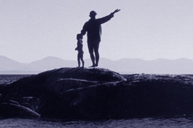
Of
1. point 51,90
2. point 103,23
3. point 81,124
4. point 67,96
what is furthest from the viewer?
point 103,23

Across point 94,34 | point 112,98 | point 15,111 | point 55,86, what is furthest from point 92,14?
point 15,111

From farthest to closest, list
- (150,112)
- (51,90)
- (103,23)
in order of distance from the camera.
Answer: (103,23), (51,90), (150,112)

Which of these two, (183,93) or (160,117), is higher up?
(183,93)

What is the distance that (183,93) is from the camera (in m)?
9.82

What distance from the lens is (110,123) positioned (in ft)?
29.2

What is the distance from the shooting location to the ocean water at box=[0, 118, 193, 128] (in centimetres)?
856

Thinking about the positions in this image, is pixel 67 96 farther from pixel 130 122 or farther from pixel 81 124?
pixel 130 122

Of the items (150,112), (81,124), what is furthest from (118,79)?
(81,124)

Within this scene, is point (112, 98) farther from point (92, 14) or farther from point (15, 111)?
point (92, 14)

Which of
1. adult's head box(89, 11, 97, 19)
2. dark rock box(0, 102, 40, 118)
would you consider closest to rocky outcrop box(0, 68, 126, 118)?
dark rock box(0, 102, 40, 118)

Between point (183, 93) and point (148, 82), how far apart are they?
133 cm

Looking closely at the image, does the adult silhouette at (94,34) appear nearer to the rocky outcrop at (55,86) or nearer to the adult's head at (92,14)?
the adult's head at (92,14)

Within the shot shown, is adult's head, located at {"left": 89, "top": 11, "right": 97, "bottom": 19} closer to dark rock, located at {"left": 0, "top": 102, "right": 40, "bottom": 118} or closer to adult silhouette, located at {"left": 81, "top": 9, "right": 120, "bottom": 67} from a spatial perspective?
adult silhouette, located at {"left": 81, "top": 9, "right": 120, "bottom": 67}

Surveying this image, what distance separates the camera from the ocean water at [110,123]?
856 centimetres
